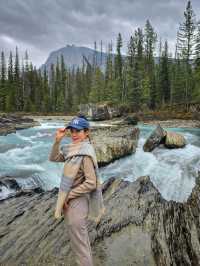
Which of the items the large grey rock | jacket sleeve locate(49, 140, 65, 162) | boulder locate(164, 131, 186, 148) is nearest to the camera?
jacket sleeve locate(49, 140, 65, 162)

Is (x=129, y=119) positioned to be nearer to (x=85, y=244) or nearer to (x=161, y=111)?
(x=161, y=111)

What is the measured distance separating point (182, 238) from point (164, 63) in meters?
45.2

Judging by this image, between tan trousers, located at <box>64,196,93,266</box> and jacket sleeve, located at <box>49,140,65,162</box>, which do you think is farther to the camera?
jacket sleeve, located at <box>49,140,65,162</box>

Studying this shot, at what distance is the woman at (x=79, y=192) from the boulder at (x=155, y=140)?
40.1ft

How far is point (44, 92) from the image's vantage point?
213ft

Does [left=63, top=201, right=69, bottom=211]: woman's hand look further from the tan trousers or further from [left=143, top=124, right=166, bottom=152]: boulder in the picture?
[left=143, top=124, right=166, bottom=152]: boulder

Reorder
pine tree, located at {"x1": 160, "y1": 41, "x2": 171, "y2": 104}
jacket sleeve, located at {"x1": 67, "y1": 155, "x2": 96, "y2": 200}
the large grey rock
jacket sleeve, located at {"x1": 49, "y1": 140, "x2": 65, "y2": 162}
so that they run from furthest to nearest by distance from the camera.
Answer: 1. pine tree, located at {"x1": 160, "y1": 41, "x2": 171, "y2": 104}
2. the large grey rock
3. jacket sleeve, located at {"x1": 49, "y1": 140, "x2": 65, "y2": 162}
4. jacket sleeve, located at {"x1": 67, "y1": 155, "x2": 96, "y2": 200}

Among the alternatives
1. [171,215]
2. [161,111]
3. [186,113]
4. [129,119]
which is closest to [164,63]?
[161,111]

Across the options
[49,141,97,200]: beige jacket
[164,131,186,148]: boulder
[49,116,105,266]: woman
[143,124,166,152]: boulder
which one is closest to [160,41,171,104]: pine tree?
[164,131,186,148]: boulder

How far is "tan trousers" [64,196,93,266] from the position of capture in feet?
10.4

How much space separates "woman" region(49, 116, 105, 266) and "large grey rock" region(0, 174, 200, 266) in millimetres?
1295

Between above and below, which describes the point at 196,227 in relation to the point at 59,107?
below

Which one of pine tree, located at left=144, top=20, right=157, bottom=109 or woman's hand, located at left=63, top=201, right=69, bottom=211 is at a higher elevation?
pine tree, located at left=144, top=20, right=157, bottom=109

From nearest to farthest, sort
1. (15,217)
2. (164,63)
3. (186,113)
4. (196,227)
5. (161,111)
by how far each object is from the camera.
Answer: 1. (196,227)
2. (15,217)
3. (186,113)
4. (161,111)
5. (164,63)
